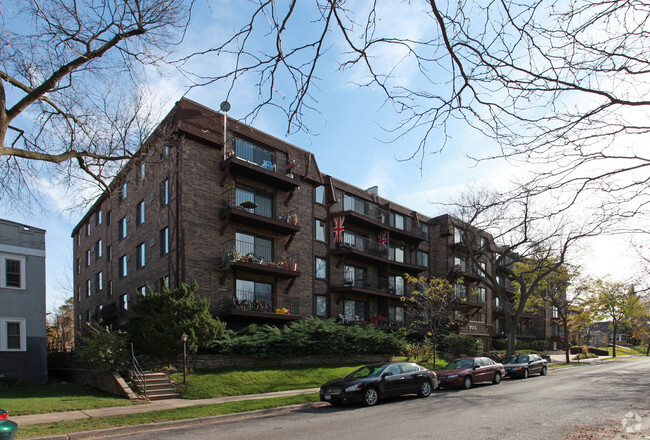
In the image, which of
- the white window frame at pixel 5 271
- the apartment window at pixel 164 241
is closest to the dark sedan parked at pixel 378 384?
the apartment window at pixel 164 241

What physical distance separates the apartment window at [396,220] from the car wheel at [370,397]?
2447 centimetres

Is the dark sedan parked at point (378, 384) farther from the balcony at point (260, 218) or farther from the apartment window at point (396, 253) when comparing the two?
the apartment window at point (396, 253)

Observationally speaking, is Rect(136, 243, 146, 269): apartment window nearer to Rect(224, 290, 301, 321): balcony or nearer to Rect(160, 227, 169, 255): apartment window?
Rect(160, 227, 169, 255): apartment window

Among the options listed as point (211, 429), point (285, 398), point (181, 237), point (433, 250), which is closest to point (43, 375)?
point (181, 237)

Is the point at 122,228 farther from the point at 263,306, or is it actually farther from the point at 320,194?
the point at 320,194

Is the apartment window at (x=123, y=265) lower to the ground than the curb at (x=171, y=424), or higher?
higher

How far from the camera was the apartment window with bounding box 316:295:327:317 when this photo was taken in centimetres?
3088

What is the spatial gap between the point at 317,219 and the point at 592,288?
32031 mm

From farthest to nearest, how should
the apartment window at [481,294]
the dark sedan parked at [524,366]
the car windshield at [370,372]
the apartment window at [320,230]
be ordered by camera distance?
the apartment window at [481,294]
the apartment window at [320,230]
the dark sedan parked at [524,366]
the car windshield at [370,372]

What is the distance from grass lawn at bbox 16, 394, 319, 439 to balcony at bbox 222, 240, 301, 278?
8711 millimetres

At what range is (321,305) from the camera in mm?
31156

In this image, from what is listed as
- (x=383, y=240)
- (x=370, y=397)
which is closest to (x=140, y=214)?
(x=383, y=240)

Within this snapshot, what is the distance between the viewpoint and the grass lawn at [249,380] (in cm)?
1814

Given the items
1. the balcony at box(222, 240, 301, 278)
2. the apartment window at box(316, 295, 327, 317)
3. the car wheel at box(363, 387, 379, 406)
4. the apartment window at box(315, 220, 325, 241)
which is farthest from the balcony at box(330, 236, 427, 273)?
the car wheel at box(363, 387, 379, 406)
